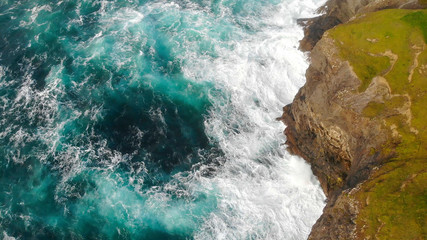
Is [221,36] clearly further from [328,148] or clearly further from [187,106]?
[328,148]

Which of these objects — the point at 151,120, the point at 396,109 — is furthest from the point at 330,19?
the point at 151,120

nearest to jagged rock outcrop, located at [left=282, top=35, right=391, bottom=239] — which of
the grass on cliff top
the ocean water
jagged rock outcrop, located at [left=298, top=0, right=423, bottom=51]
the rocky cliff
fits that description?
the rocky cliff

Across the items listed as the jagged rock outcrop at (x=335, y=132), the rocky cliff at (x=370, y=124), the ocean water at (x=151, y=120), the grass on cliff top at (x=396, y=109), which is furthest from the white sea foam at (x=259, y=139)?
the grass on cliff top at (x=396, y=109)

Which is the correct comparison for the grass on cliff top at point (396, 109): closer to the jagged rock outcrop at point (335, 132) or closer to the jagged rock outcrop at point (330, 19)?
the jagged rock outcrop at point (335, 132)

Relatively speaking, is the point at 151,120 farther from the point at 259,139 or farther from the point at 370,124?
the point at 370,124

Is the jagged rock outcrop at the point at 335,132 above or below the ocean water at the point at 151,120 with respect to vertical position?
above

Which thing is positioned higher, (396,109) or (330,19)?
(330,19)
